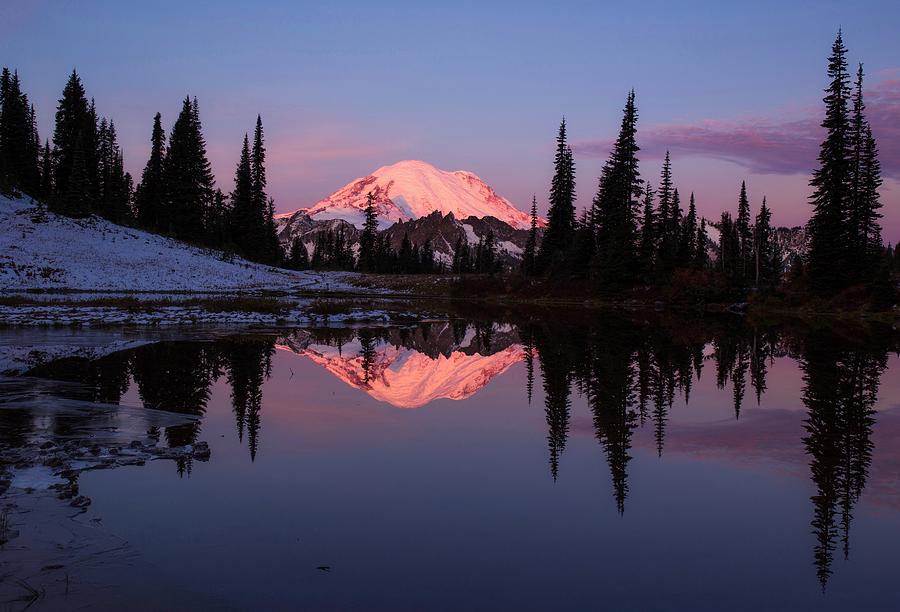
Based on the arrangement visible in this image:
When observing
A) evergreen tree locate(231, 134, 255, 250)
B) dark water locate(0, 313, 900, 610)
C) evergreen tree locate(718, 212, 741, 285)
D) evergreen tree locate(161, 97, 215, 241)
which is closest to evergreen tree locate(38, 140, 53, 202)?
evergreen tree locate(161, 97, 215, 241)

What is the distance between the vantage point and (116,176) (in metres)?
86.8

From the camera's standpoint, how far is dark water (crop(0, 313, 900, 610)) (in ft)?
20.4

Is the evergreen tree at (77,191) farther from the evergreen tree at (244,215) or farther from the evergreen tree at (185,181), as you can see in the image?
the evergreen tree at (244,215)

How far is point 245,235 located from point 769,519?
3706 inches

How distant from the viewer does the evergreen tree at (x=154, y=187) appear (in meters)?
90.0

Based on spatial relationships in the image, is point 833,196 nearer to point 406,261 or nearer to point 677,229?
point 677,229

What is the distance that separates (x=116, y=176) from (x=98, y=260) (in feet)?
98.4

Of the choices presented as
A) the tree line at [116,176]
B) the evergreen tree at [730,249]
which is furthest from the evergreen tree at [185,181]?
the evergreen tree at [730,249]

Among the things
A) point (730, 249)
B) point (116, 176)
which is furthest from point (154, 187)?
point (730, 249)

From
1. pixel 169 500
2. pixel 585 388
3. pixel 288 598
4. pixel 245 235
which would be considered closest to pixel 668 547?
pixel 288 598

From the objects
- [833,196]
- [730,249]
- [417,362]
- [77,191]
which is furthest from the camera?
[730,249]

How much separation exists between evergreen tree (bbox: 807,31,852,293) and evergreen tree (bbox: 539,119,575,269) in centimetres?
3247

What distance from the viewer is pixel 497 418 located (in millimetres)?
13930

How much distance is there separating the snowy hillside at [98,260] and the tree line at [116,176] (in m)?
5.43
